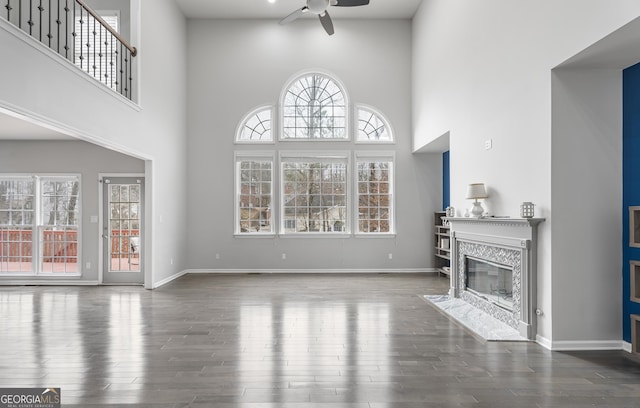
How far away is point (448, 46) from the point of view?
21.3ft

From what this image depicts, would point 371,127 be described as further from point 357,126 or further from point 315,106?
point 315,106

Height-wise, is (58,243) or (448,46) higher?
(448,46)

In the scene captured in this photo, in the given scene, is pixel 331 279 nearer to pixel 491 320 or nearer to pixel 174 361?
pixel 491 320

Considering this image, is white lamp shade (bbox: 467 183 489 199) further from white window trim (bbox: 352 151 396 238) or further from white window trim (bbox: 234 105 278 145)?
white window trim (bbox: 234 105 278 145)

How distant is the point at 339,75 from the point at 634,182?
642cm

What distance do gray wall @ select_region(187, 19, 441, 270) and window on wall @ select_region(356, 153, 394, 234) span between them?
9.2 inches

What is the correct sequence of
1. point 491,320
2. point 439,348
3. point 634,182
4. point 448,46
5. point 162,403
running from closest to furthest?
point 162,403 → point 634,182 → point 439,348 → point 491,320 → point 448,46

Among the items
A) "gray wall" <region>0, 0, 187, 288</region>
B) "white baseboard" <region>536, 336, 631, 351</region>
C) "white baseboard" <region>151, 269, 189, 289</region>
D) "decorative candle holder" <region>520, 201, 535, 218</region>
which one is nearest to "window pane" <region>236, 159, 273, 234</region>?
"gray wall" <region>0, 0, 187, 288</region>

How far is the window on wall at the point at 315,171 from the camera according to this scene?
29.3ft

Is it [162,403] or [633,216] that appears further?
[633,216]

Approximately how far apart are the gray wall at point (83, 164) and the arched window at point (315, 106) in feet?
10.9

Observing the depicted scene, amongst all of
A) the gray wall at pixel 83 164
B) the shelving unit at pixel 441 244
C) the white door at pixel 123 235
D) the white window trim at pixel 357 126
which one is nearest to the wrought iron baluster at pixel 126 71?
the gray wall at pixel 83 164

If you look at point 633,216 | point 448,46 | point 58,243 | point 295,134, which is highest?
point 448,46

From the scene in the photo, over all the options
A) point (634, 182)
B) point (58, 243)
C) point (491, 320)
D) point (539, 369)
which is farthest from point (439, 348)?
point (58, 243)
